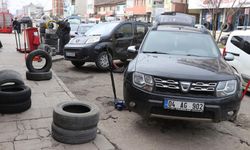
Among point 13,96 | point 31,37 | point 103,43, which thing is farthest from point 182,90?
point 31,37

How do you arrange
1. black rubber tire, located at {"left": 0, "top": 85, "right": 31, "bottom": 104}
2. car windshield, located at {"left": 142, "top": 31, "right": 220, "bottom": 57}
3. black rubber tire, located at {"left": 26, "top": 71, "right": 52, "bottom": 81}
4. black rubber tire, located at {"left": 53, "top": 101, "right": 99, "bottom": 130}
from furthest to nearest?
black rubber tire, located at {"left": 26, "top": 71, "right": 52, "bottom": 81} < car windshield, located at {"left": 142, "top": 31, "right": 220, "bottom": 57} < black rubber tire, located at {"left": 0, "top": 85, "right": 31, "bottom": 104} < black rubber tire, located at {"left": 53, "top": 101, "right": 99, "bottom": 130}

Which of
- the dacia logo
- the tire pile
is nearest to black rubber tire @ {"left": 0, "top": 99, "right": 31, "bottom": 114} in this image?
the tire pile

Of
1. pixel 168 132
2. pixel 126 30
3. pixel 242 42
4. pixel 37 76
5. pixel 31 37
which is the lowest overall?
pixel 168 132

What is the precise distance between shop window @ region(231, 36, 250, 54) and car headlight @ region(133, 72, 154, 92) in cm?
469

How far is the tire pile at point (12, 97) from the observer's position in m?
5.27

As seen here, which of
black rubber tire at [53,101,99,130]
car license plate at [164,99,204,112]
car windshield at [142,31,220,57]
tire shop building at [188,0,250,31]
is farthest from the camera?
tire shop building at [188,0,250,31]

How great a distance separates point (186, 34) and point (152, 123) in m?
2.15

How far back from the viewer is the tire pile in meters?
5.27

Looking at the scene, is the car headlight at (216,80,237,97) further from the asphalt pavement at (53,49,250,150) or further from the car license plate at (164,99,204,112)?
the asphalt pavement at (53,49,250,150)

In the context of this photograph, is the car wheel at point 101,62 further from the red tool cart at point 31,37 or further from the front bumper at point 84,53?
the red tool cart at point 31,37

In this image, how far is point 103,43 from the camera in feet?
34.4

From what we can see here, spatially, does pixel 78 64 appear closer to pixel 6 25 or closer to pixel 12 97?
pixel 12 97

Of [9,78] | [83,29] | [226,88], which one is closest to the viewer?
[226,88]

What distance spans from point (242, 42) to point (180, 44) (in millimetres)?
3122
